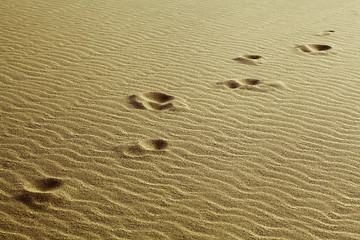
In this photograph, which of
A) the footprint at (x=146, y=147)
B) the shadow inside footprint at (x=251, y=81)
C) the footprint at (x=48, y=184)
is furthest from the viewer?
the shadow inside footprint at (x=251, y=81)

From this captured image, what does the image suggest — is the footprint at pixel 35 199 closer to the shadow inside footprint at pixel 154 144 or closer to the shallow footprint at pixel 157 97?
the shadow inside footprint at pixel 154 144

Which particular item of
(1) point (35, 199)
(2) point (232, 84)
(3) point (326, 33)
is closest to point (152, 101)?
(2) point (232, 84)

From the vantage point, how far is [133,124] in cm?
490

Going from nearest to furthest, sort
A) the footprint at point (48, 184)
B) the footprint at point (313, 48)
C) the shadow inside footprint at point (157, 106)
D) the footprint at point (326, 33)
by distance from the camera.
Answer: the footprint at point (48, 184) → the shadow inside footprint at point (157, 106) → the footprint at point (313, 48) → the footprint at point (326, 33)

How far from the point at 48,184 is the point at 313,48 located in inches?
198

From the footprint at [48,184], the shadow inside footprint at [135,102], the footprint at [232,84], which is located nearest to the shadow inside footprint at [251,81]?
the footprint at [232,84]

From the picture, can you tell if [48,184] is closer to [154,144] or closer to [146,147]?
[146,147]

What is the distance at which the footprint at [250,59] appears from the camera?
6.56 metres

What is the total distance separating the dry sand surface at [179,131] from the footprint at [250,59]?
0.10ft

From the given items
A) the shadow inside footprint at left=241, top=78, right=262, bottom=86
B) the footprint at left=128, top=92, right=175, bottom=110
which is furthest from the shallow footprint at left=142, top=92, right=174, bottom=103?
the shadow inside footprint at left=241, top=78, right=262, bottom=86

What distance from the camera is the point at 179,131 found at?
15.7 feet

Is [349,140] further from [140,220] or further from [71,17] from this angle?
[71,17]

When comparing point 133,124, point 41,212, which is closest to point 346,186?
point 133,124

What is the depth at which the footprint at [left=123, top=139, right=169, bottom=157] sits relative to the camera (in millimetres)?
4383
